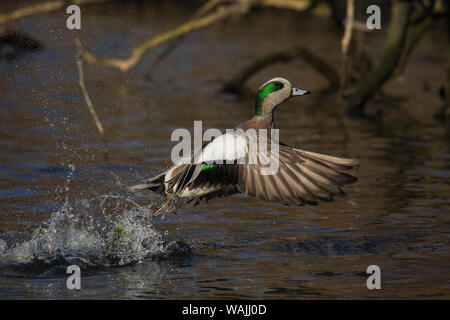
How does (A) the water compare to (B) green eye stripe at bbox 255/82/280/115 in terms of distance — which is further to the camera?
(B) green eye stripe at bbox 255/82/280/115

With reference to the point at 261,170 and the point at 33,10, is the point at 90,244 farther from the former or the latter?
the point at 33,10

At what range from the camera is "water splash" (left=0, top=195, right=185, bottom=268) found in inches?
280

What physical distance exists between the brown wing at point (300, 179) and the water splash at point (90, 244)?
1.29 metres

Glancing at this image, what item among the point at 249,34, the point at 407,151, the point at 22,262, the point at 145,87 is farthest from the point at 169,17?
the point at 22,262

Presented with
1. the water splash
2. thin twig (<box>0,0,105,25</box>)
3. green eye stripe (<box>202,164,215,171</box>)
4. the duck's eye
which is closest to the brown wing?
green eye stripe (<box>202,164,215,171</box>)

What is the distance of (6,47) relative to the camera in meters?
16.2

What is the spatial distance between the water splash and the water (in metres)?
0.02

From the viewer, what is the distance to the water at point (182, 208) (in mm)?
6727

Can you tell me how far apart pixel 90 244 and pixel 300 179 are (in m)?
2.02

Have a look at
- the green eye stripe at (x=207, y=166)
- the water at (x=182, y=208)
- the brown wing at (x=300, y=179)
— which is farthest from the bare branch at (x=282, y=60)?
the brown wing at (x=300, y=179)

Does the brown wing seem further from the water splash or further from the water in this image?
the water splash

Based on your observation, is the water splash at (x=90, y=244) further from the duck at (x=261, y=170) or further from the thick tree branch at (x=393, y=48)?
the thick tree branch at (x=393, y=48)

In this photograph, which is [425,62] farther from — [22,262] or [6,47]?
[22,262]

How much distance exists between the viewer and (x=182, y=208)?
8992 millimetres
